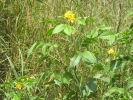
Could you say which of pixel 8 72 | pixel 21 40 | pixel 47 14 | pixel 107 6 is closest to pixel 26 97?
pixel 8 72

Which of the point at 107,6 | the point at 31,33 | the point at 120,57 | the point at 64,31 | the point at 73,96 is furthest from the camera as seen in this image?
→ the point at 107,6

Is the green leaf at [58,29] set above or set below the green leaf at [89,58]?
above

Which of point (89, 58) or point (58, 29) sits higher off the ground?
point (58, 29)

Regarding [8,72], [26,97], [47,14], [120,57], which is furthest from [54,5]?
[120,57]

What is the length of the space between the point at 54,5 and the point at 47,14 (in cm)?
10

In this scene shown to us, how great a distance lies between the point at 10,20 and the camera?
2660mm

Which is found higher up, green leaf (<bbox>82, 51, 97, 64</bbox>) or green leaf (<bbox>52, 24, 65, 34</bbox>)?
green leaf (<bbox>52, 24, 65, 34</bbox>)

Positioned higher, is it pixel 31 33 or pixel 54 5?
pixel 54 5

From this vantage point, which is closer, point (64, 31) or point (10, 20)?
point (64, 31)

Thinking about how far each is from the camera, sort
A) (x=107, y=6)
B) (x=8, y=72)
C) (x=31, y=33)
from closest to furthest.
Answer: (x=8, y=72)
(x=31, y=33)
(x=107, y=6)

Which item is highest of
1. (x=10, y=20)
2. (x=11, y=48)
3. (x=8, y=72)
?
(x=10, y=20)

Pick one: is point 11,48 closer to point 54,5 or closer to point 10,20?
point 10,20

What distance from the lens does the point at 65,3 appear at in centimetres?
267

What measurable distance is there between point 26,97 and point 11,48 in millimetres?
828
